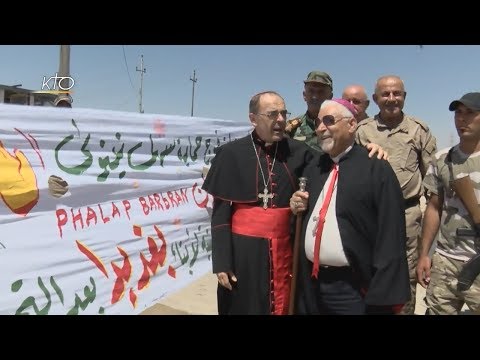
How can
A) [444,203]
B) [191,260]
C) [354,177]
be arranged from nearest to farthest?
1. [354,177]
2. [444,203]
3. [191,260]

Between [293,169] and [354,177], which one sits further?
[293,169]

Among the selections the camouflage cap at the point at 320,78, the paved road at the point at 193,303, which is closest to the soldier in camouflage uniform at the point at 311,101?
the camouflage cap at the point at 320,78

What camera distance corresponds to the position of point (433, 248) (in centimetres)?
291

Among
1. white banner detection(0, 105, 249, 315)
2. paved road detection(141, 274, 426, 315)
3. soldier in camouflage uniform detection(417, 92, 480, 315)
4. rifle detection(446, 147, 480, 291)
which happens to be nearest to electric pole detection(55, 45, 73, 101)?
white banner detection(0, 105, 249, 315)

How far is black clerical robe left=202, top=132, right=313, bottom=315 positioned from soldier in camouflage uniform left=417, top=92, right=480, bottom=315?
0.86m

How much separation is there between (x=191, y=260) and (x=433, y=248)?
2232mm

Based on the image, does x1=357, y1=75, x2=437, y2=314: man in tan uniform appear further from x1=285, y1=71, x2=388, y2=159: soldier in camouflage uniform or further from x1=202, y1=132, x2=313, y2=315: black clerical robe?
x1=202, y1=132, x2=313, y2=315: black clerical robe

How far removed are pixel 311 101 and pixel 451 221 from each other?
1488mm

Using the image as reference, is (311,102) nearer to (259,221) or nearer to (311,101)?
(311,101)

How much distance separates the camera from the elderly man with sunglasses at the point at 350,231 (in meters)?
2.29

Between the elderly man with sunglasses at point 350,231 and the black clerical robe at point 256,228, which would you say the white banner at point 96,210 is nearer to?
the black clerical robe at point 256,228

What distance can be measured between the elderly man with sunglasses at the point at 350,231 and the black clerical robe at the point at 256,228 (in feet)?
0.86

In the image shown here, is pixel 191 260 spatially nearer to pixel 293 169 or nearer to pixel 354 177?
pixel 293 169
